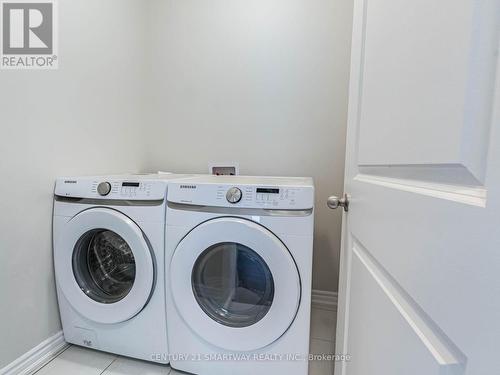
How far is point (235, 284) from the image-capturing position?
1084 millimetres

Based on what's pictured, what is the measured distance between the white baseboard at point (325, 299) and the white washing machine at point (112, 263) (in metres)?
0.97

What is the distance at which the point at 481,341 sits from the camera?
0.23 metres

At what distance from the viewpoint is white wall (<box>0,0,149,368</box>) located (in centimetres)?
103

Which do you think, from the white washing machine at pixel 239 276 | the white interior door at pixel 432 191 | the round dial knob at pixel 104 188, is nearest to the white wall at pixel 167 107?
the round dial knob at pixel 104 188

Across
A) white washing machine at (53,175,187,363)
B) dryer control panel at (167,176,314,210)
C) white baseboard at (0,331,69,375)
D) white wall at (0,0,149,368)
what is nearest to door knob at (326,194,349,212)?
dryer control panel at (167,176,314,210)

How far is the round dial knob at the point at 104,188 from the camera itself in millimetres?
1109

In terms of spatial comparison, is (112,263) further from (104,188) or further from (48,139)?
(48,139)

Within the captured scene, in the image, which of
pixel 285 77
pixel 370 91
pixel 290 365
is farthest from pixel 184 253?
pixel 285 77

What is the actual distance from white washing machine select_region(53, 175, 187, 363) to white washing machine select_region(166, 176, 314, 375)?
7 cm

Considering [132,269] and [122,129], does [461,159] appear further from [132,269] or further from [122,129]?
[122,129]

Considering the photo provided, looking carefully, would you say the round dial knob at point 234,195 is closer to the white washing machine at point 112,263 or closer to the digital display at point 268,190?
the digital display at point 268,190

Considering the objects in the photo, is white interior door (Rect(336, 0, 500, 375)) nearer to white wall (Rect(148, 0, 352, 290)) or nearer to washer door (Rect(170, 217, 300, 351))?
washer door (Rect(170, 217, 300, 351))

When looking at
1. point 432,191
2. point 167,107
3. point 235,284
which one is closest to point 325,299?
point 235,284

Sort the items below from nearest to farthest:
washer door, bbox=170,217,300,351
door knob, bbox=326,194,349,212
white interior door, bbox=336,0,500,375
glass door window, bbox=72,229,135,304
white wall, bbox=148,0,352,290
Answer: white interior door, bbox=336,0,500,375
door knob, bbox=326,194,349,212
washer door, bbox=170,217,300,351
glass door window, bbox=72,229,135,304
white wall, bbox=148,0,352,290
